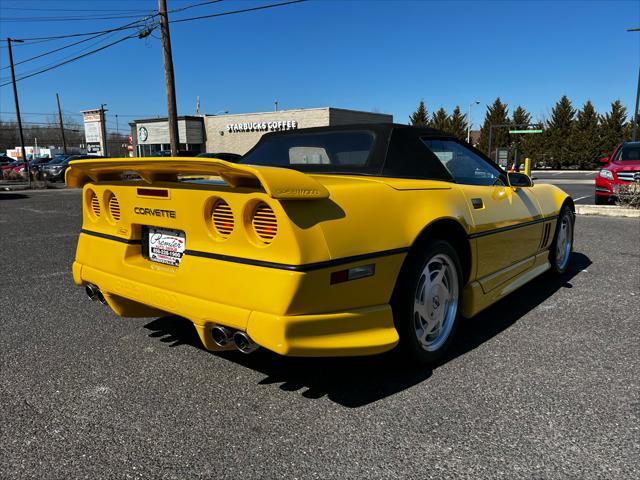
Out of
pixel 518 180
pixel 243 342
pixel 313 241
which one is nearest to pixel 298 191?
pixel 313 241

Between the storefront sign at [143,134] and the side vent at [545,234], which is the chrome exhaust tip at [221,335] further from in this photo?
the storefront sign at [143,134]

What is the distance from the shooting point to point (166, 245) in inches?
102

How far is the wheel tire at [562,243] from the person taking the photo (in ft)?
15.2

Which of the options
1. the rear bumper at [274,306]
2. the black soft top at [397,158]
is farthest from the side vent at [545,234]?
the rear bumper at [274,306]

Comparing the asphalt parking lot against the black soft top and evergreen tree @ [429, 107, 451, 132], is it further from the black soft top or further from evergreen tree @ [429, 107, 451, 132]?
evergreen tree @ [429, 107, 451, 132]

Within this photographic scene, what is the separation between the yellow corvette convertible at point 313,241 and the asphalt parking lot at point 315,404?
294mm

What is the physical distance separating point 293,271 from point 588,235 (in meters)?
6.69

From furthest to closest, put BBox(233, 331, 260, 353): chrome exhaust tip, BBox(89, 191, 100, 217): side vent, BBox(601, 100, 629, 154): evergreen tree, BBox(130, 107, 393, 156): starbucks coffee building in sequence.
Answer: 1. BBox(601, 100, 629, 154): evergreen tree
2. BBox(130, 107, 393, 156): starbucks coffee building
3. BBox(89, 191, 100, 217): side vent
4. BBox(233, 331, 260, 353): chrome exhaust tip

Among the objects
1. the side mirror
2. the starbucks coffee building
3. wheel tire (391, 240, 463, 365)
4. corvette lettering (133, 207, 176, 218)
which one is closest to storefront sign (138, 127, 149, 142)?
the starbucks coffee building

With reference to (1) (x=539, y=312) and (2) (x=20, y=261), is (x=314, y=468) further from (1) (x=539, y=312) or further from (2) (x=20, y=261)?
(2) (x=20, y=261)

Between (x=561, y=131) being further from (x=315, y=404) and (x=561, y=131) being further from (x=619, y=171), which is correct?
(x=315, y=404)

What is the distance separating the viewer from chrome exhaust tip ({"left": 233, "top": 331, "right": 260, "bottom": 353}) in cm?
221

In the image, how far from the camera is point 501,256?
11.3ft

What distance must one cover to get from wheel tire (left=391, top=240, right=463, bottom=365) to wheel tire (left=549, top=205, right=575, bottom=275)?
2.11 metres
